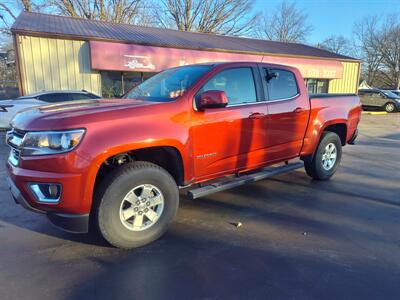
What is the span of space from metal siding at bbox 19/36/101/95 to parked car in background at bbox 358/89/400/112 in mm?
20067

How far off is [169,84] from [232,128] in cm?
96

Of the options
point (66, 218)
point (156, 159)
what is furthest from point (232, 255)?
point (66, 218)

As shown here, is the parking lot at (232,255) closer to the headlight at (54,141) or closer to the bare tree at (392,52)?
the headlight at (54,141)

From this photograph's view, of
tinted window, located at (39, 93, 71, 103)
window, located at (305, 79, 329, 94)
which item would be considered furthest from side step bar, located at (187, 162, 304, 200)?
window, located at (305, 79, 329, 94)

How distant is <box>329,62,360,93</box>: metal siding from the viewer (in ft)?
76.2

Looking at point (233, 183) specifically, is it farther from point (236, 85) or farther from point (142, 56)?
point (142, 56)

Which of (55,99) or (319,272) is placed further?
(55,99)

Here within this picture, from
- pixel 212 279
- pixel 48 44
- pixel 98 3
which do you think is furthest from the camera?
pixel 98 3

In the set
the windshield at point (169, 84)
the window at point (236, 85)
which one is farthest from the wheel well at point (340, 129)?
the windshield at point (169, 84)

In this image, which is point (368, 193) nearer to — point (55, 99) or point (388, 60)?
point (55, 99)

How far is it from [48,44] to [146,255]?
1228 cm

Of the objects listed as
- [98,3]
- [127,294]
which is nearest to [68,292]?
[127,294]

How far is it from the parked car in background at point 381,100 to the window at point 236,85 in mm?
22961

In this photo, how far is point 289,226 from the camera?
12.3ft
